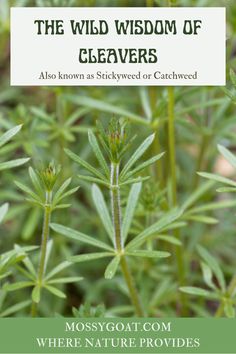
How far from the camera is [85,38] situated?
205 cm

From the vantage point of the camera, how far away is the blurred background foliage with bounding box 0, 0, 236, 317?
90.4 inches

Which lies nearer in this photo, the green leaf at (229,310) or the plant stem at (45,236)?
the plant stem at (45,236)

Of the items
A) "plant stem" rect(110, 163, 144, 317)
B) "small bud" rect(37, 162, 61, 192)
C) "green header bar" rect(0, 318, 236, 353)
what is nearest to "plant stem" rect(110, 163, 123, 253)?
"plant stem" rect(110, 163, 144, 317)

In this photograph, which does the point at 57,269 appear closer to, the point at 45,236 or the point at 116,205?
the point at 45,236

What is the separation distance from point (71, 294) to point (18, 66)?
123 centimetres

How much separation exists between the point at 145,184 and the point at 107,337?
55 cm

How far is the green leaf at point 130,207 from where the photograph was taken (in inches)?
73.1

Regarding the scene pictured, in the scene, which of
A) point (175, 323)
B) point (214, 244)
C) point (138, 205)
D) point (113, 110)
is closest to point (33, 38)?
point (113, 110)

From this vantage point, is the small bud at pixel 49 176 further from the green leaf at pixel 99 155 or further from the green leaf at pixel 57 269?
the green leaf at pixel 57 269

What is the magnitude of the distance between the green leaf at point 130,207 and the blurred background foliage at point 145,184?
0.13 meters

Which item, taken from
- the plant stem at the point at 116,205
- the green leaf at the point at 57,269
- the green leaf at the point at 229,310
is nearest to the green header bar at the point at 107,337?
the green leaf at the point at 229,310

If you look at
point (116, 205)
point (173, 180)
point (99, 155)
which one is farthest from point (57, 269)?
point (173, 180)

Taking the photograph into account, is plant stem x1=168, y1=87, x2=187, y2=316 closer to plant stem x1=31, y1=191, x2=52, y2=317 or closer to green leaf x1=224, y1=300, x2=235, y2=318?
green leaf x1=224, y1=300, x2=235, y2=318

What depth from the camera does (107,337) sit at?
73.7 inches
